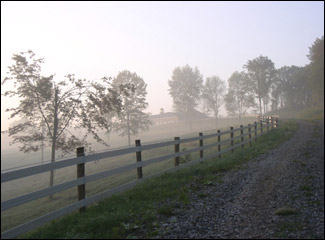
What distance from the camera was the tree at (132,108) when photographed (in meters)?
38.9

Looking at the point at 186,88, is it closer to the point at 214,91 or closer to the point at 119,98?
the point at 214,91

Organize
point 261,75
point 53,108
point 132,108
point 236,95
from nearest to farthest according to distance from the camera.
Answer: point 53,108 → point 132,108 → point 261,75 → point 236,95

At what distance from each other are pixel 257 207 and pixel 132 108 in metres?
35.5

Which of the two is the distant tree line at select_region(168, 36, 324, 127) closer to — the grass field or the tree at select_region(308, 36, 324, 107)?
the tree at select_region(308, 36, 324, 107)

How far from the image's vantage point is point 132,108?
132 ft

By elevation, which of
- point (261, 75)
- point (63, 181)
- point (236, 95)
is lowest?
point (63, 181)

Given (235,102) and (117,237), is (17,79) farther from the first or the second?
(235,102)

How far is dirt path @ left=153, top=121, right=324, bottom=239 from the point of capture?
180 inches

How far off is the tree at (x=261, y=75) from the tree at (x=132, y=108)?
101ft

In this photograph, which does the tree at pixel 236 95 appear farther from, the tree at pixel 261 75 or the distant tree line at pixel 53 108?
the distant tree line at pixel 53 108

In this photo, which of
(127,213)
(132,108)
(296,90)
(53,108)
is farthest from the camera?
(296,90)

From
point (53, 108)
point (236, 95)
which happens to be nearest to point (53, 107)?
point (53, 108)

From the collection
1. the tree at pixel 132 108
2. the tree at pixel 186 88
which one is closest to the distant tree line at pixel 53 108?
the tree at pixel 132 108

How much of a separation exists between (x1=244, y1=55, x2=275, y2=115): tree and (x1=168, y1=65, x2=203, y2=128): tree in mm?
13188
